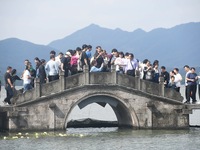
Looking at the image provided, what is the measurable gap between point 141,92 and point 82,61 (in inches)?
144

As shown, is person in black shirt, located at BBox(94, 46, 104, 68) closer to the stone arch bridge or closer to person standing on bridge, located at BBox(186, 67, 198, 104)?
the stone arch bridge

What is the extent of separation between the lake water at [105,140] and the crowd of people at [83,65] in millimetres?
2864

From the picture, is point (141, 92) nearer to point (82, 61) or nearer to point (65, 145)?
point (82, 61)

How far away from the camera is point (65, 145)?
33219 millimetres

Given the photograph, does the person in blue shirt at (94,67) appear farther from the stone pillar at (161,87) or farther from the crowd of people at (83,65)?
the stone pillar at (161,87)

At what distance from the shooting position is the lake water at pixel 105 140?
32.9 metres

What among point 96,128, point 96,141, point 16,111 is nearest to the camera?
point 96,141

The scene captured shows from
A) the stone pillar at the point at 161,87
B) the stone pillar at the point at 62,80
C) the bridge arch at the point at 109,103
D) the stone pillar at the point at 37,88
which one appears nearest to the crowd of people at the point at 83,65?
the stone pillar at the point at 62,80

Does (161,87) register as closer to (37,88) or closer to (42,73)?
(42,73)

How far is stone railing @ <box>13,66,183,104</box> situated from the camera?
123ft

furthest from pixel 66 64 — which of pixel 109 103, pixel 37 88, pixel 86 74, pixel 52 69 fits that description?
pixel 109 103

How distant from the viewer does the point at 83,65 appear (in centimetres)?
3794

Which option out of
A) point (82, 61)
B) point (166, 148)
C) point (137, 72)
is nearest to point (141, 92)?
point (137, 72)

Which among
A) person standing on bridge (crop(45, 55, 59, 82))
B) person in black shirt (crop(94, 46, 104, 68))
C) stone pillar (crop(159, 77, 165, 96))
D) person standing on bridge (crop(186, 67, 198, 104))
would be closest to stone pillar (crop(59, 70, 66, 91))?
person standing on bridge (crop(45, 55, 59, 82))
